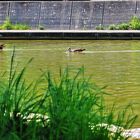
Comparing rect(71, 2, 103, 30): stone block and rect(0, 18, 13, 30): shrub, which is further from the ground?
rect(71, 2, 103, 30): stone block

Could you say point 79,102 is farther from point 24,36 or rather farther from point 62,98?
point 24,36

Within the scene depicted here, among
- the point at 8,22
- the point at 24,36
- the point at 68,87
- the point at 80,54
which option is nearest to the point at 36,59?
the point at 80,54

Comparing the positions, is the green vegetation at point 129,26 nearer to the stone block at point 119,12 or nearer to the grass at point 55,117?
the stone block at point 119,12

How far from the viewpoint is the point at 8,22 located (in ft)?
114

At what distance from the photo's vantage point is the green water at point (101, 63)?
1191 cm

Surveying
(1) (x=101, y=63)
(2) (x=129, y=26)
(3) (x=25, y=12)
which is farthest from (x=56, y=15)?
(1) (x=101, y=63)

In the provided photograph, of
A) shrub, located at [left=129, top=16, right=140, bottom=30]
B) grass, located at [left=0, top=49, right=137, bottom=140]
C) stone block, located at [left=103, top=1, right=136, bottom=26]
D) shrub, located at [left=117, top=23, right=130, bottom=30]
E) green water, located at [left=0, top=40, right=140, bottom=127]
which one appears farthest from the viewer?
stone block, located at [left=103, top=1, right=136, bottom=26]

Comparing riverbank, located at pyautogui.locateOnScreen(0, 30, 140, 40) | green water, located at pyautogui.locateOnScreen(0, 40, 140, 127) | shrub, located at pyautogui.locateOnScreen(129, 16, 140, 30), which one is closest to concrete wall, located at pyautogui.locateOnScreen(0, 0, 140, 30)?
shrub, located at pyautogui.locateOnScreen(129, 16, 140, 30)

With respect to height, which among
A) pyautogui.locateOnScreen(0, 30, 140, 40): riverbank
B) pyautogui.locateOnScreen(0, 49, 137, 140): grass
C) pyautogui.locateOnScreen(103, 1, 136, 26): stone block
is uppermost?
pyautogui.locateOnScreen(0, 49, 137, 140): grass

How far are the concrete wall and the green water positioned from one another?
963 centimetres

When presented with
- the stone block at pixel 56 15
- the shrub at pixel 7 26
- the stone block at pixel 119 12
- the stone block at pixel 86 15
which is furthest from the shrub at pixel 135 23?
the shrub at pixel 7 26

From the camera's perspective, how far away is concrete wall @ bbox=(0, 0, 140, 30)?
114 feet

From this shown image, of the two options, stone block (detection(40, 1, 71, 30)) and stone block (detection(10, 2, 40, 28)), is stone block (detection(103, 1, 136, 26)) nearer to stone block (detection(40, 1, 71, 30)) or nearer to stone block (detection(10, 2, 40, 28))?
stone block (detection(40, 1, 71, 30))

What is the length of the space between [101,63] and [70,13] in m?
18.0
